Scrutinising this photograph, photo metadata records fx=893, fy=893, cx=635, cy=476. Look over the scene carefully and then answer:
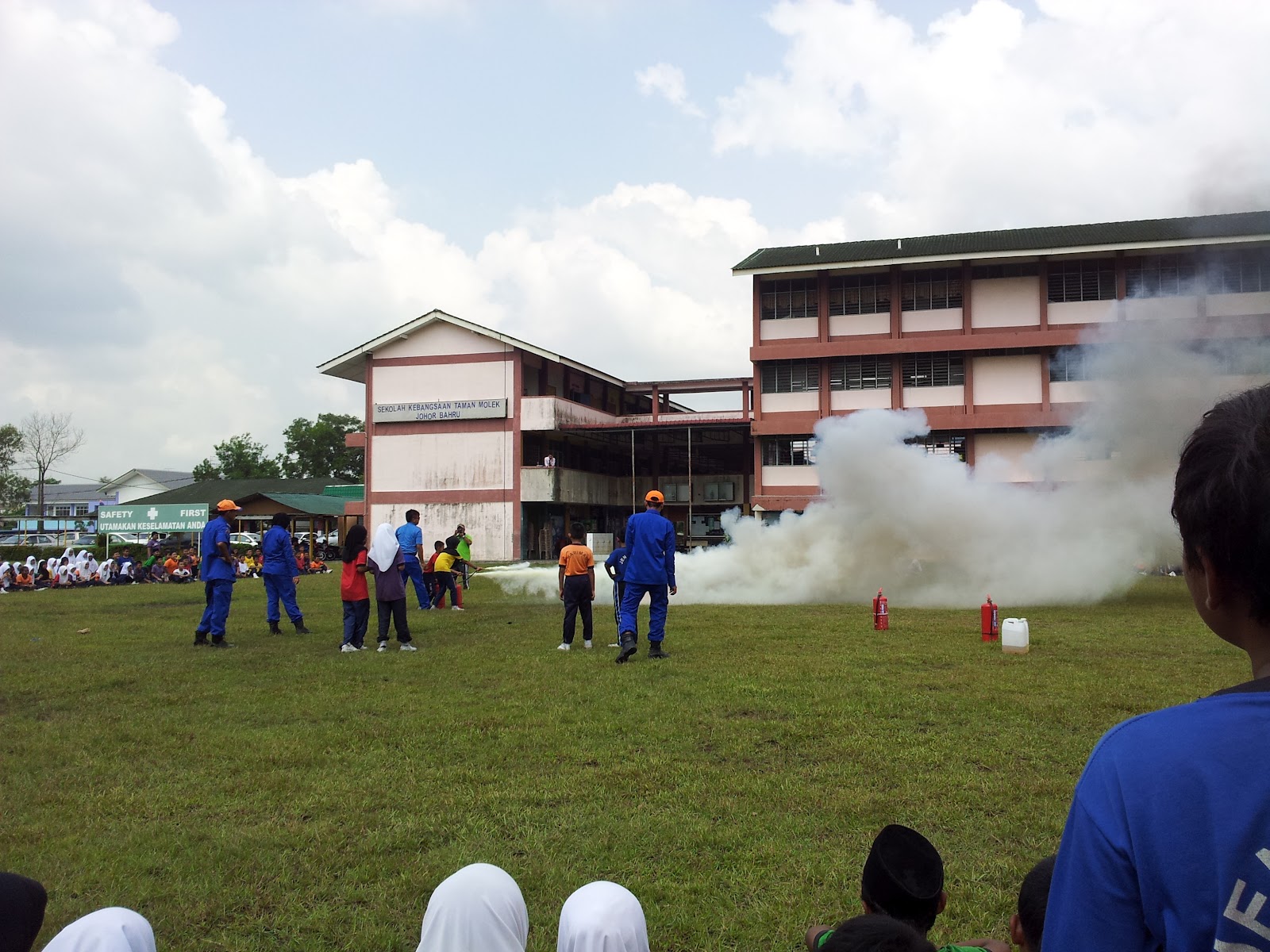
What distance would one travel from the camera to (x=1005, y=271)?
31391mm

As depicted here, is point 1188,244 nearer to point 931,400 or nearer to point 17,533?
point 931,400

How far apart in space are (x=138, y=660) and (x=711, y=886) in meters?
9.95

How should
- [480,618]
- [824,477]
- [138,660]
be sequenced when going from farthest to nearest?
[824,477] < [480,618] < [138,660]

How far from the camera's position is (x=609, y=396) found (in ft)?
157

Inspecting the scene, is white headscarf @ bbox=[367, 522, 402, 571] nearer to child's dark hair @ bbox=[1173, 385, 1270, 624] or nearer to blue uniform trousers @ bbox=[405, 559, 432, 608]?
blue uniform trousers @ bbox=[405, 559, 432, 608]

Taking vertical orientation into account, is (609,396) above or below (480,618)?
above

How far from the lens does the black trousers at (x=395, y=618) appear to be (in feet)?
40.3

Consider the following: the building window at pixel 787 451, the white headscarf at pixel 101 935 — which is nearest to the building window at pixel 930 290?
the building window at pixel 787 451

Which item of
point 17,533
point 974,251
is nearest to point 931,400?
point 974,251

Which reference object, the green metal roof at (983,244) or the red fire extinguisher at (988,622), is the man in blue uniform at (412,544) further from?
the green metal roof at (983,244)

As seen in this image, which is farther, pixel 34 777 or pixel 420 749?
pixel 420 749

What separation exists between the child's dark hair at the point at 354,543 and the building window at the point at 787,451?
890 inches

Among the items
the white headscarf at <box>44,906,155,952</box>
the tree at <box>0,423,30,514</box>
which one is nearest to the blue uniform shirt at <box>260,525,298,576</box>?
the white headscarf at <box>44,906,155,952</box>

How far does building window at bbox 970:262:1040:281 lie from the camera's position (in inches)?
1226
